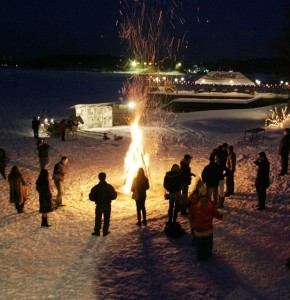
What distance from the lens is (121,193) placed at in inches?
488

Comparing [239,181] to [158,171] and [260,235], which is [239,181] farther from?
[260,235]

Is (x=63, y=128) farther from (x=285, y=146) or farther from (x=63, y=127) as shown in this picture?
(x=285, y=146)

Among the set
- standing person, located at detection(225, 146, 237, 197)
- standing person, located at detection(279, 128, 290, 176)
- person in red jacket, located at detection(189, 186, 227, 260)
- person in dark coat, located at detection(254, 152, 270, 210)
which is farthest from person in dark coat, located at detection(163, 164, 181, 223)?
standing person, located at detection(279, 128, 290, 176)

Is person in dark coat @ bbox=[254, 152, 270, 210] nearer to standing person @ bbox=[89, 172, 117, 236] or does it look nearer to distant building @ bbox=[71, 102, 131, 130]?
standing person @ bbox=[89, 172, 117, 236]

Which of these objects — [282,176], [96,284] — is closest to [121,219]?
[96,284]

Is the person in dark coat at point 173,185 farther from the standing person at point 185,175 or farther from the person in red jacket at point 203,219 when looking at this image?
the person in red jacket at point 203,219

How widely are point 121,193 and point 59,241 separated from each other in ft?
12.9

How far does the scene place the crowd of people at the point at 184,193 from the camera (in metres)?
7.21

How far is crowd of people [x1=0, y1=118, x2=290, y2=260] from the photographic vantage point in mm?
7207

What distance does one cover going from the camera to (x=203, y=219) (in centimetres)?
713

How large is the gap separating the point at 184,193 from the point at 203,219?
111 inches

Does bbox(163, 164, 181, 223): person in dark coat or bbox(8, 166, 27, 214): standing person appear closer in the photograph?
bbox(163, 164, 181, 223): person in dark coat

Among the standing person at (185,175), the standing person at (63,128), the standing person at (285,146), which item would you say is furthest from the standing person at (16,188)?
the standing person at (63,128)

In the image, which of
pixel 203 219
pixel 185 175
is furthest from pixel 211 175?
pixel 203 219
